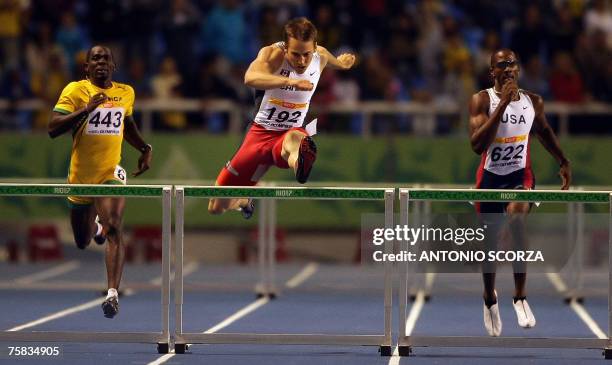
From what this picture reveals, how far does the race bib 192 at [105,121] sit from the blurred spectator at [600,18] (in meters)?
11.7

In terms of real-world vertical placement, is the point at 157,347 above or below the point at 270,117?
below

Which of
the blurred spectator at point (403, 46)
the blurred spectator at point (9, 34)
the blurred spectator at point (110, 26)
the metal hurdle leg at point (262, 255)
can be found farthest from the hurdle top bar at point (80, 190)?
the blurred spectator at point (9, 34)

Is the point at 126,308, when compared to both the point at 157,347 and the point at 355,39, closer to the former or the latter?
the point at 157,347

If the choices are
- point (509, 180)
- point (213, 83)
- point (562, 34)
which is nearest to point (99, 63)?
point (509, 180)

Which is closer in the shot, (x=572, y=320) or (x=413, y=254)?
(x=413, y=254)

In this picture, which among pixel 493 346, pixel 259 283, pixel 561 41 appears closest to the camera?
pixel 493 346

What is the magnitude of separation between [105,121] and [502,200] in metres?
3.68

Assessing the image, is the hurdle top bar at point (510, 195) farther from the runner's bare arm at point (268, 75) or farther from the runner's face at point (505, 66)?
the runner's bare arm at point (268, 75)

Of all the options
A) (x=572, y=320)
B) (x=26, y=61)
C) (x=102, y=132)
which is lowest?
(x=572, y=320)

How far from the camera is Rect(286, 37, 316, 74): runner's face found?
38.2 feet

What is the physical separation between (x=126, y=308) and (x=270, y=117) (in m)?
4.22

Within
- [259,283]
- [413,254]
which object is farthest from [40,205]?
[413,254]

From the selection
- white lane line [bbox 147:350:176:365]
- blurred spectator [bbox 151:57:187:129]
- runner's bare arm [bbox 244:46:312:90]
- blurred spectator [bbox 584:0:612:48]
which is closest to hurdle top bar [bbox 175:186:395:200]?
runner's bare arm [bbox 244:46:312:90]

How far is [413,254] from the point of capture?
11281 millimetres
